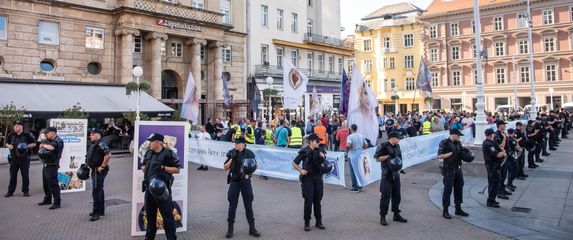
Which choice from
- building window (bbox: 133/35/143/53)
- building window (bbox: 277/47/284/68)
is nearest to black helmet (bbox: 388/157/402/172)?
building window (bbox: 133/35/143/53)

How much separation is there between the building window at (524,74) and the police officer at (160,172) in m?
57.0

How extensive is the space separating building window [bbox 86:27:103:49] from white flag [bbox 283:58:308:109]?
57.4ft

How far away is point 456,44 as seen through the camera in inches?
2279

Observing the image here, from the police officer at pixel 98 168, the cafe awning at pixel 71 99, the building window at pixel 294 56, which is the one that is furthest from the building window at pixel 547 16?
the police officer at pixel 98 168

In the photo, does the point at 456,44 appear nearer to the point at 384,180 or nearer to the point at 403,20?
the point at 403,20

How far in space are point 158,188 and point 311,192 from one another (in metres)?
2.76

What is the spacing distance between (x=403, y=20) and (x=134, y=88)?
50.2 m

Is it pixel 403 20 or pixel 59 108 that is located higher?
pixel 403 20

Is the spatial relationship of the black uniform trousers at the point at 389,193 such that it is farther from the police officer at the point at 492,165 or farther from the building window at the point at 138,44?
the building window at the point at 138,44

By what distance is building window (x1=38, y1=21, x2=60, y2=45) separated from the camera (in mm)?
25828

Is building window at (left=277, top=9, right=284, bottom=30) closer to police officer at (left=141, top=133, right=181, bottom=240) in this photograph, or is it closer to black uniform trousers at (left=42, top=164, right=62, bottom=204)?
black uniform trousers at (left=42, top=164, right=62, bottom=204)

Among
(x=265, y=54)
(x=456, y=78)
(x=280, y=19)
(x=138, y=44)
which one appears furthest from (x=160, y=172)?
(x=456, y=78)

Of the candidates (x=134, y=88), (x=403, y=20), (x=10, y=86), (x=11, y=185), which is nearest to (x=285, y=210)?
(x=11, y=185)

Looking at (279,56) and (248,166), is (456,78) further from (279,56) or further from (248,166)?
(248,166)
